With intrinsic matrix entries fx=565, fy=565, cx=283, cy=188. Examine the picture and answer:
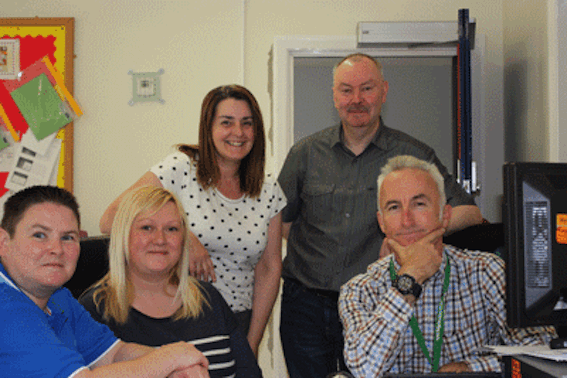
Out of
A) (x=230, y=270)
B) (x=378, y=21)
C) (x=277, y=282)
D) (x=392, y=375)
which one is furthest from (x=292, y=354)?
(x=378, y=21)

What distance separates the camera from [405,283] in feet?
4.85

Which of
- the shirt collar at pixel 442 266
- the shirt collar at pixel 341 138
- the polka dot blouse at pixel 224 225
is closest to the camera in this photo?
the shirt collar at pixel 442 266

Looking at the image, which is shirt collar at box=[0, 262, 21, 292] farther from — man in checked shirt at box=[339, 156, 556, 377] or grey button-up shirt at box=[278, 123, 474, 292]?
grey button-up shirt at box=[278, 123, 474, 292]

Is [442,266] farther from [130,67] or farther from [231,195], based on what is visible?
[130,67]

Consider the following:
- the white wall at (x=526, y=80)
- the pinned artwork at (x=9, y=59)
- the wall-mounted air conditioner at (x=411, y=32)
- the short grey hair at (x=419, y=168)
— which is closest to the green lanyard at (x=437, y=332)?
the short grey hair at (x=419, y=168)

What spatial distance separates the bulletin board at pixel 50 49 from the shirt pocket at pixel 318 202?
1.58 m

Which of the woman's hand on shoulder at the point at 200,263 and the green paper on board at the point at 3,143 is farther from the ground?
the green paper on board at the point at 3,143

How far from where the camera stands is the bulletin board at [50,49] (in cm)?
324

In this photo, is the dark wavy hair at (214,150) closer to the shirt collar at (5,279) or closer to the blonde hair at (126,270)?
the blonde hair at (126,270)

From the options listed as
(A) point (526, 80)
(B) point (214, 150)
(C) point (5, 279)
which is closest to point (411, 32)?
(A) point (526, 80)

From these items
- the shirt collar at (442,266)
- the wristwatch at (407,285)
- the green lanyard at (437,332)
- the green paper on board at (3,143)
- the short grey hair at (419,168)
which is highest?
the green paper on board at (3,143)

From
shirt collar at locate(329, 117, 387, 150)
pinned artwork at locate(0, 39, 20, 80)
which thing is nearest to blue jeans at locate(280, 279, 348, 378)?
shirt collar at locate(329, 117, 387, 150)

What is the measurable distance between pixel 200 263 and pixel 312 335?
63 cm

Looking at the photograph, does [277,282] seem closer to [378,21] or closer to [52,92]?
[378,21]
